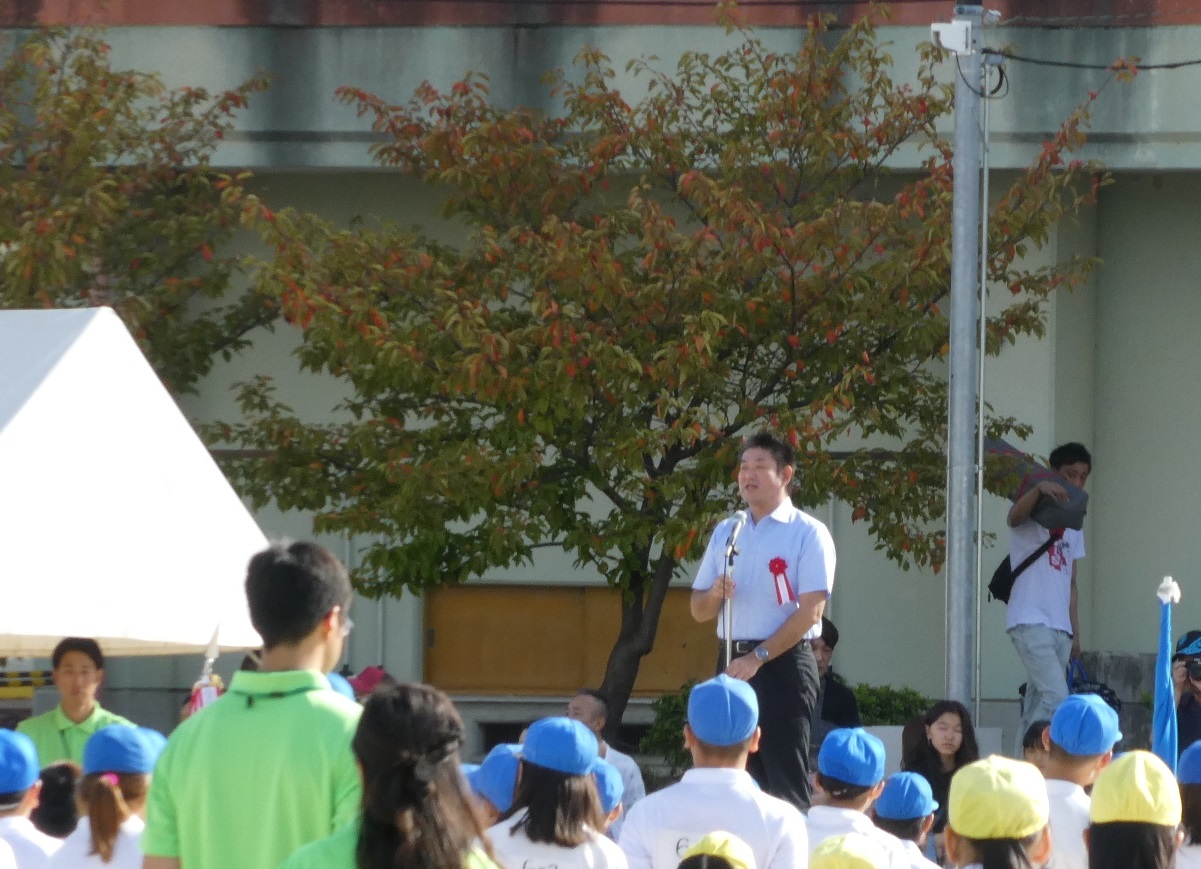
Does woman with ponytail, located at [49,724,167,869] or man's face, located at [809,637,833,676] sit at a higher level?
woman with ponytail, located at [49,724,167,869]

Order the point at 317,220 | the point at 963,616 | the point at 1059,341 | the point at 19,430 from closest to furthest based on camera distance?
the point at 19,430 → the point at 963,616 → the point at 317,220 → the point at 1059,341

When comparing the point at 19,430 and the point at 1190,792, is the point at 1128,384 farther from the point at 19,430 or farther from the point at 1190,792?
the point at 19,430

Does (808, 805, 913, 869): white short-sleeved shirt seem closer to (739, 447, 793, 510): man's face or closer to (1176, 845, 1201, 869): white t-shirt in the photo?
(1176, 845, 1201, 869): white t-shirt

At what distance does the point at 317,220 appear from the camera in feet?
32.8

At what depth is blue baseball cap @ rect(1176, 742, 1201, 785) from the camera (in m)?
5.11

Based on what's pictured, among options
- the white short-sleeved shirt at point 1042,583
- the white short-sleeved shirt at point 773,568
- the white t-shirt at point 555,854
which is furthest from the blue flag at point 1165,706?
the white t-shirt at point 555,854

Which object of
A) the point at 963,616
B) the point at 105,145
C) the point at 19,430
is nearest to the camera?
the point at 19,430

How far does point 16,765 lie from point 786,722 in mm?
3156

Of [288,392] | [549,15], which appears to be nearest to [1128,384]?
[549,15]

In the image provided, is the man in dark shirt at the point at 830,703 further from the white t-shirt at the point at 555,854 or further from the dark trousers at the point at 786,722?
the white t-shirt at the point at 555,854

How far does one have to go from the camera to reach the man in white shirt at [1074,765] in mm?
5262

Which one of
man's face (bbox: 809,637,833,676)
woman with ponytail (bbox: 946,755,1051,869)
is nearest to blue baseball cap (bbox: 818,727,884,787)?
woman with ponytail (bbox: 946,755,1051,869)

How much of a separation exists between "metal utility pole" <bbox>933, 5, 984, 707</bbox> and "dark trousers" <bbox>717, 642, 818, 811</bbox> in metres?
1.88

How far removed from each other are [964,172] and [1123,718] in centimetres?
559
